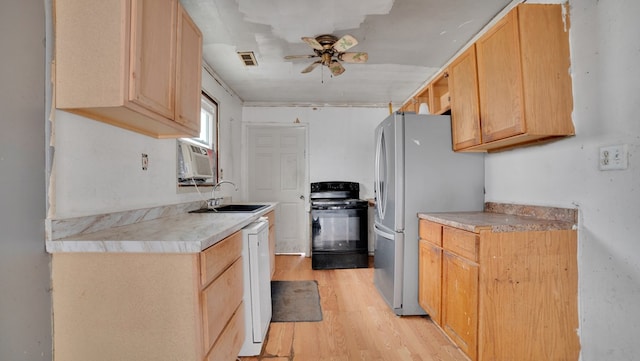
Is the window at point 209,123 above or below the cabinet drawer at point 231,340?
above

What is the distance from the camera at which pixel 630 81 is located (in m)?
1.26

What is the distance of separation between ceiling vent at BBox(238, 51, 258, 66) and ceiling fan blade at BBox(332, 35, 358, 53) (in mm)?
883

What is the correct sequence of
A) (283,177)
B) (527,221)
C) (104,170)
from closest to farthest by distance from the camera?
(104,170)
(527,221)
(283,177)

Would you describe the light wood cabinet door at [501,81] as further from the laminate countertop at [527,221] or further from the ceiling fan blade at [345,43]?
the ceiling fan blade at [345,43]

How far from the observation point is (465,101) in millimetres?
2074

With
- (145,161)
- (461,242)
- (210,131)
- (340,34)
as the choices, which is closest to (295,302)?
(461,242)

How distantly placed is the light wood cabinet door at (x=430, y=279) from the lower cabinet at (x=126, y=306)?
5.11 feet

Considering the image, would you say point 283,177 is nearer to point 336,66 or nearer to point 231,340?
point 336,66

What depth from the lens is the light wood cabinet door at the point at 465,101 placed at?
195 centimetres

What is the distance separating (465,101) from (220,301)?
6.95ft

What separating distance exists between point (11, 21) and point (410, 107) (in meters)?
3.27

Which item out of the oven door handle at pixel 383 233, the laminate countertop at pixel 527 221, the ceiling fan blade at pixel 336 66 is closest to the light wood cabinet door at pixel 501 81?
the laminate countertop at pixel 527 221

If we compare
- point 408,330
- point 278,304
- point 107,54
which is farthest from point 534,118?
point 278,304

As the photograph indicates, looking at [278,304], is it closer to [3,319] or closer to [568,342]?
[3,319]
